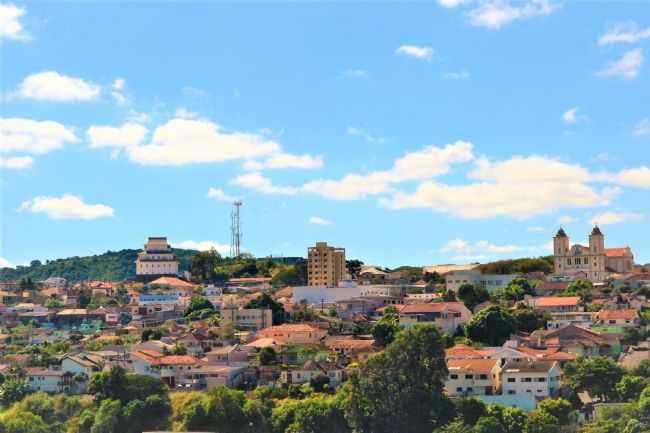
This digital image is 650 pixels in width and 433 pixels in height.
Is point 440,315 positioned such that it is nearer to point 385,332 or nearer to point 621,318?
point 385,332

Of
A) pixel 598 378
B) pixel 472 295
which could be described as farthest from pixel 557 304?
pixel 598 378

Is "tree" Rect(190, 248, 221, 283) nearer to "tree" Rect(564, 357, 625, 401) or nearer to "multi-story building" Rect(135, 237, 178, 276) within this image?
"multi-story building" Rect(135, 237, 178, 276)

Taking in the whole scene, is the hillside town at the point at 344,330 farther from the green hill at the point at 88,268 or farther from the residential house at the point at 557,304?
the green hill at the point at 88,268

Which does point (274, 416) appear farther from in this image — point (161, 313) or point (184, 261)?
point (184, 261)

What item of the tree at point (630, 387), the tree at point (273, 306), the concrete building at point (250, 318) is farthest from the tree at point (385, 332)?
the tree at point (630, 387)

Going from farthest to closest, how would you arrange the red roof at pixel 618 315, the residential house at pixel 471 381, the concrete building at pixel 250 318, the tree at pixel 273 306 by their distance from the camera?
the tree at pixel 273 306
the concrete building at pixel 250 318
the red roof at pixel 618 315
the residential house at pixel 471 381

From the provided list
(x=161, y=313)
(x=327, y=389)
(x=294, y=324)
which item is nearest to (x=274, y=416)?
(x=327, y=389)

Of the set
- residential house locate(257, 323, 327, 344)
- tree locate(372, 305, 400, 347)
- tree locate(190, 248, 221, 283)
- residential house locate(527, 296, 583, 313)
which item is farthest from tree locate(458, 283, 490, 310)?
tree locate(190, 248, 221, 283)
